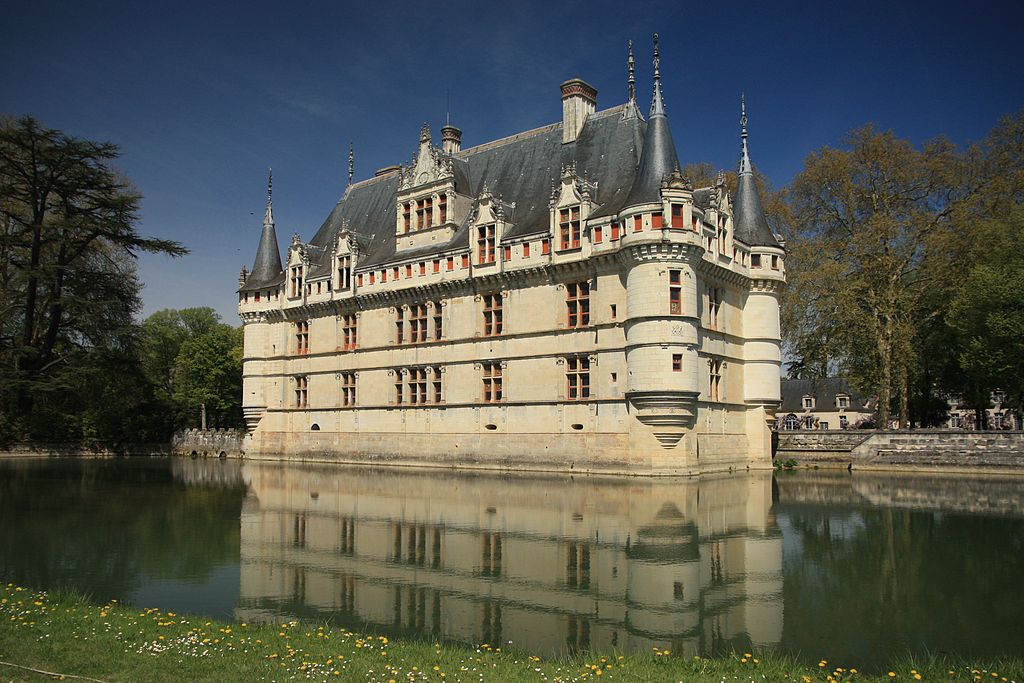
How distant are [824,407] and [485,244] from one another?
1769 inches

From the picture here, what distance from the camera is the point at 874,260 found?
34.6 m

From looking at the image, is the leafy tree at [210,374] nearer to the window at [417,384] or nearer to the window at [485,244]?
the window at [417,384]

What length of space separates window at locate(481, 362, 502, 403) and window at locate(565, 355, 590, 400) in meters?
3.20

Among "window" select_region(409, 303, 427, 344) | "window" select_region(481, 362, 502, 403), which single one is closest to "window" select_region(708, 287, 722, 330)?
"window" select_region(481, 362, 502, 403)

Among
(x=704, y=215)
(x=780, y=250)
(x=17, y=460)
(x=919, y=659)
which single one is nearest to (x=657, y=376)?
(x=704, y=215)

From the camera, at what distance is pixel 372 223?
39938 millimetres

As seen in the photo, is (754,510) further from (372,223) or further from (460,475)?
(372,223)

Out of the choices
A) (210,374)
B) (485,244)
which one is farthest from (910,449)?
(210,374)

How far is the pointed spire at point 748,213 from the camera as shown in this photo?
3266 cm

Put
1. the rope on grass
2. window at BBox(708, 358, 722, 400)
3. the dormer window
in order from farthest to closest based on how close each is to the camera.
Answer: the dormer window
window at BBox(708, 358, 722, 400)
the rope on grass

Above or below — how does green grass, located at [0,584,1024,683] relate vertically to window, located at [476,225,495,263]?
below

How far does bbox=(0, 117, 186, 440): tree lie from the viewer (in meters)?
33.4

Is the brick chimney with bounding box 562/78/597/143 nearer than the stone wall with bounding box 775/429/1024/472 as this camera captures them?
No

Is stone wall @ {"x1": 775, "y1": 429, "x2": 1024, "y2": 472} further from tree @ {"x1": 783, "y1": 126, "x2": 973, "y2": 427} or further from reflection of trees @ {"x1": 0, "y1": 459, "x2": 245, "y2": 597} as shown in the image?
reflection of trees @ {"x1": 0, "y1": 459, "x2": 245, "y2": 597}
